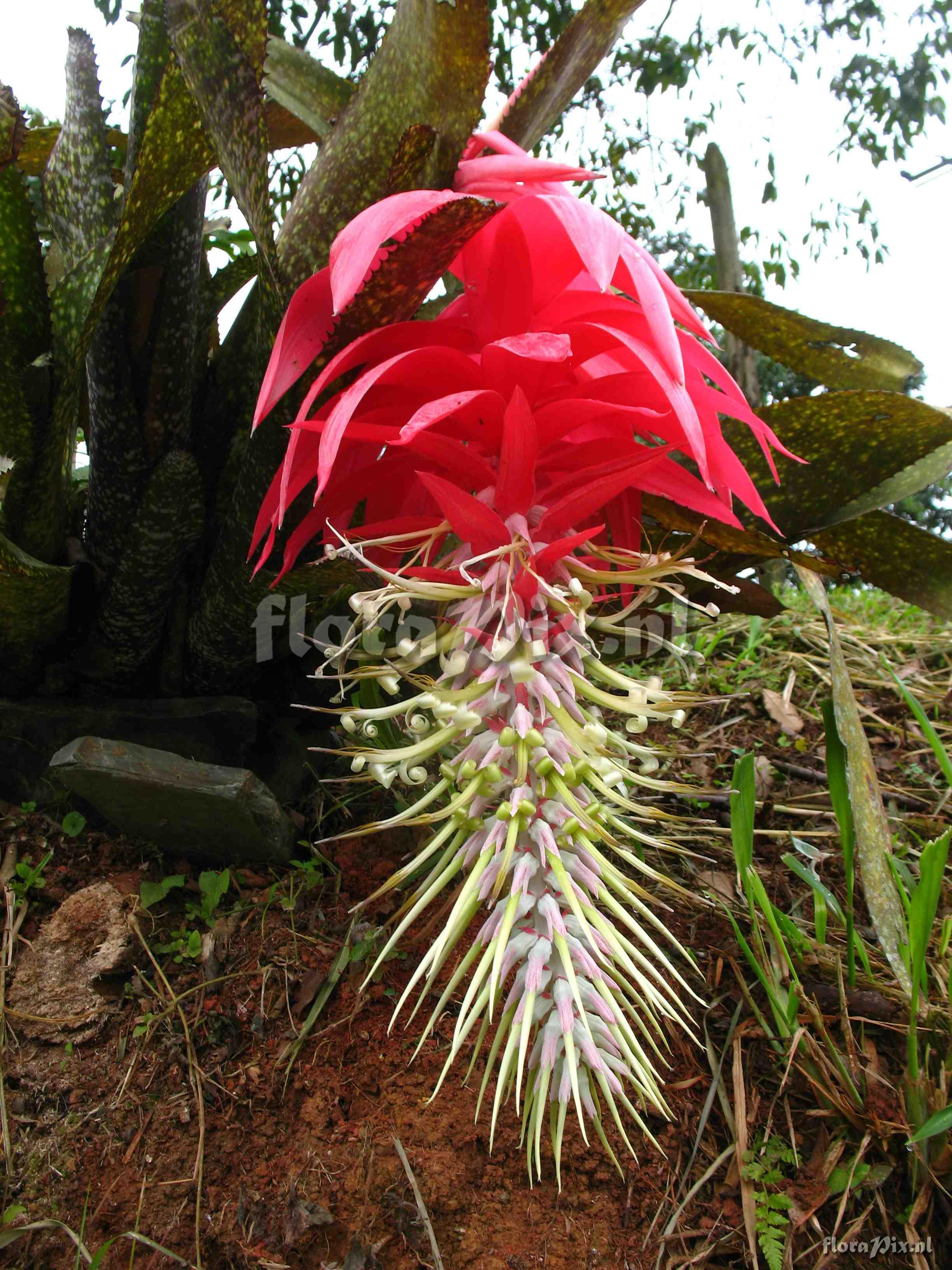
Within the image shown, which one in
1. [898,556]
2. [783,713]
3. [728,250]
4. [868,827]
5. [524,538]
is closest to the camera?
[524,538]

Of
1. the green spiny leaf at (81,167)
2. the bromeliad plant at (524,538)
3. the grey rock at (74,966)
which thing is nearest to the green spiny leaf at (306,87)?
the green spiny leaf at (81,167)

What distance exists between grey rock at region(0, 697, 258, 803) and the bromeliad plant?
243mm

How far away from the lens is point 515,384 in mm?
408

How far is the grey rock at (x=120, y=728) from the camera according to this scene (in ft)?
2.19

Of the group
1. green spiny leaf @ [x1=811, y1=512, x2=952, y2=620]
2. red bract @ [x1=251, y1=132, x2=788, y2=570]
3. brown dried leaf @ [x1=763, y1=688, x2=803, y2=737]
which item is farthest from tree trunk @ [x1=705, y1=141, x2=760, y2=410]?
red bract @ [x1=251, y1=132, x2=788, y2=570]

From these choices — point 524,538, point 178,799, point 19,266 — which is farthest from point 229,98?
point 178,799

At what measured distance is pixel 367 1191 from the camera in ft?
1.57

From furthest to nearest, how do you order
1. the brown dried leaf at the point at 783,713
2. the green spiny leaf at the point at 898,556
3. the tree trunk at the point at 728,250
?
the tree trunk at the point at 728,250 < the brown dried leaf at the point at 783,713 < the green spiny leaf at the point at 898,556

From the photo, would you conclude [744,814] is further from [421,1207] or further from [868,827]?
[421,1207]

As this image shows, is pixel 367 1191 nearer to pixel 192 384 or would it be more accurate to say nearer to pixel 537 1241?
pixel 537 1241

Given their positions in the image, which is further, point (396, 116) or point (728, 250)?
point (728, 250)

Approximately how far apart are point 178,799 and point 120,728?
0.42 ft

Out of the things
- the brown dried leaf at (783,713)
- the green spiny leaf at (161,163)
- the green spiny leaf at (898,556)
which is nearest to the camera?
the green spiny leaf at (161,163)

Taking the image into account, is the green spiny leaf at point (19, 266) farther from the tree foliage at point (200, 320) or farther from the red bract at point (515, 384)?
the red bract at point (515, 384)
